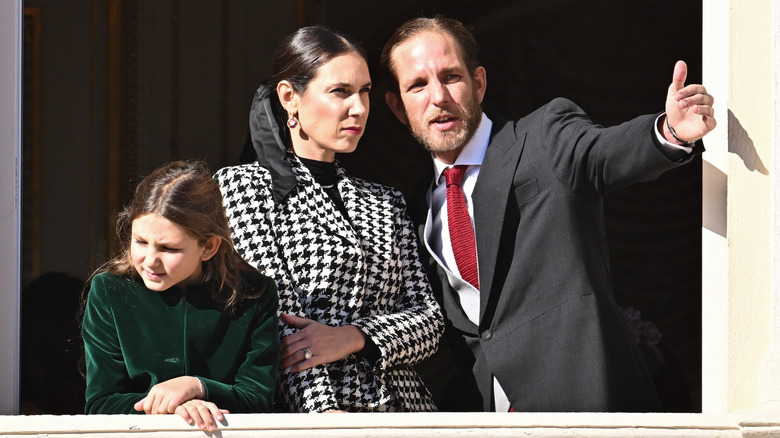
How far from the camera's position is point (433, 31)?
3666 millimetres

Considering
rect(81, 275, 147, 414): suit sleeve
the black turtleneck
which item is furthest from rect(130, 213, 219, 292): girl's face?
the black turtleneck

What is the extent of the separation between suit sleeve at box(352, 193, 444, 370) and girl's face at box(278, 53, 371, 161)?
0.29 meters

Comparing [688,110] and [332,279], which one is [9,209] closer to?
[332,279]

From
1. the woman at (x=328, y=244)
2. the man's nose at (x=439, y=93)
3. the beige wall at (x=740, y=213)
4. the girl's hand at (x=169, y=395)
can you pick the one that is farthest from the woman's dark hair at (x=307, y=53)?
the beige wall at (x=740, y=213)

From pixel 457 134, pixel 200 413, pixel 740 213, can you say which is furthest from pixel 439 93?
pixel 200 413

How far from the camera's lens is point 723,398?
3.03 meters

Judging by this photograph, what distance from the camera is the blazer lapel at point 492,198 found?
330cm

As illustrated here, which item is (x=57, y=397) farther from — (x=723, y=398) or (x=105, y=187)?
(x=723, y=398)

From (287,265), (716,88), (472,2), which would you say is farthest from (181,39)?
(716,88)

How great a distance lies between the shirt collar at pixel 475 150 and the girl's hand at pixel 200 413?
121 cm

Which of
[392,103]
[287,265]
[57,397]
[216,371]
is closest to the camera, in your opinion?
[216,371]

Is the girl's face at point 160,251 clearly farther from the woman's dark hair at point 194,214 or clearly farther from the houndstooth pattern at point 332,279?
the houndstooth pattern at point 332,279

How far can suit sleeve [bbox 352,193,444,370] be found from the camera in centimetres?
313

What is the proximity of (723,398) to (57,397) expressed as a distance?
3.21 meters
